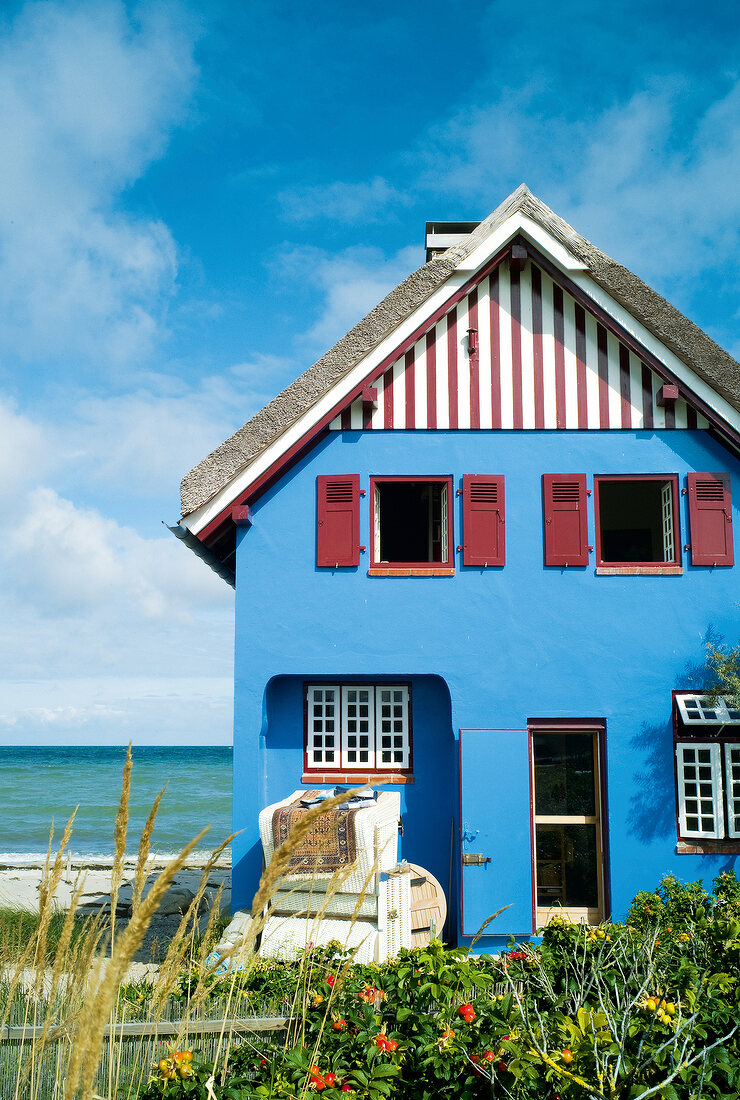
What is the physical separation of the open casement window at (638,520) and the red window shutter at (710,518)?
16 centimetres

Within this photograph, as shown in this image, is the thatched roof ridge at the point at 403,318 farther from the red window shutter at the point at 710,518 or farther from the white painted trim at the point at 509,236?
the red window shutter at the point at 710,518

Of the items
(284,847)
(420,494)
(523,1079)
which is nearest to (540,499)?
(420,494)

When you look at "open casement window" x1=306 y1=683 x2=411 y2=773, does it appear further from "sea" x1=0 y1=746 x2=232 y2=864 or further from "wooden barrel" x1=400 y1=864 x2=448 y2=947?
"sea" x1=0 y1=746 x2=232 y2=864

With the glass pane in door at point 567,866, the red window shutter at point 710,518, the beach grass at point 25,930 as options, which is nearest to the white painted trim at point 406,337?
the red window shutter at point 710,518

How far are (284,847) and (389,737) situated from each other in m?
7.21

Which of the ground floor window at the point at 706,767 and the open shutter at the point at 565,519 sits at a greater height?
the open shutter at the point at 565,519

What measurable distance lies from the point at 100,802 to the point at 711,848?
104ft

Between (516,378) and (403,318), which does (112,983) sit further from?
(516,378)

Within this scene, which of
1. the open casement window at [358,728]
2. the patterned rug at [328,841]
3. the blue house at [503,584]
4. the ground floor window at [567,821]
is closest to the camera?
the patterned rug at [328,841]

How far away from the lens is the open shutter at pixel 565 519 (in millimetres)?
8414

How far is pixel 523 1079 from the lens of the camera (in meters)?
2.85

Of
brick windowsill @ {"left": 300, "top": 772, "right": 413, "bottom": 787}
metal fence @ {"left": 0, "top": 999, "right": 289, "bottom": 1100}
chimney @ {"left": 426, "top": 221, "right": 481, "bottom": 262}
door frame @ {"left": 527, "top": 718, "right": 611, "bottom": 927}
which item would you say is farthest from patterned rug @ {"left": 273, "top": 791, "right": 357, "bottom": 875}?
chimney @ {"left": 426, "top": 221, "right": 481, "bottom": 262}

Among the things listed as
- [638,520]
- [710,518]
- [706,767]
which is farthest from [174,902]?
[710,518]

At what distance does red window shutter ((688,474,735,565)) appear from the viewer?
836 centimetres
